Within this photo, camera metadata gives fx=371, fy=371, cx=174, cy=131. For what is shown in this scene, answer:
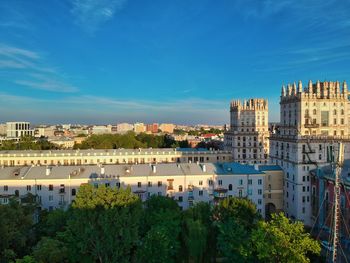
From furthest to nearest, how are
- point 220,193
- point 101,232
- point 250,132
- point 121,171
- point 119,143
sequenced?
point 119,143 < point 250,132 < point 121,171 < point 220,193 < point 101,232

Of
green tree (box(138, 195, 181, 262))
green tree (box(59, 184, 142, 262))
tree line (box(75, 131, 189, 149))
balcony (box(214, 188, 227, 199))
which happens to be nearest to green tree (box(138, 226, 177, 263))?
green tree (box(138, 195, 181, 262))

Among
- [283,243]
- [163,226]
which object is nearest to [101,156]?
[163,226]

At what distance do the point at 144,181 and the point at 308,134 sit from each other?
29816 millimetres

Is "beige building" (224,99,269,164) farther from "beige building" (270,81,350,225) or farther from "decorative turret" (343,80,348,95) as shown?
"decorative turret" (343,80,348,95)

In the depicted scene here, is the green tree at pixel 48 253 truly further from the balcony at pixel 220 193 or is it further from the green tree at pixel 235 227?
the balcony at pixel 220 193

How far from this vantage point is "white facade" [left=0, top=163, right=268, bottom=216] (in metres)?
60.3

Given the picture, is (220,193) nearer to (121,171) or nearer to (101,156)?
(121,171)

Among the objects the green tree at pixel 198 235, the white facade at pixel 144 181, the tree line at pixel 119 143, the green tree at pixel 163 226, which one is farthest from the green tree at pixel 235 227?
the tree line at pixel 119 143

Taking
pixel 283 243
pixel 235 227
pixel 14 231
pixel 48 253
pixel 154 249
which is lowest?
pixel 154 249

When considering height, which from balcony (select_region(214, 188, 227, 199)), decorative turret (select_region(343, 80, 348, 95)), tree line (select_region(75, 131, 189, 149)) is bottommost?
balcony (select_region(214, 188, 227, 199))

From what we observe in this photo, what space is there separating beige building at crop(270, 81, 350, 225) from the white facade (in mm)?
5912

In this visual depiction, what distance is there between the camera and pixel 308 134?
65.2 m

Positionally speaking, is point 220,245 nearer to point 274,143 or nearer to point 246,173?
point 246,173

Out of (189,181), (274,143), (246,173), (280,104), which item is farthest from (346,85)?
(189,181)
